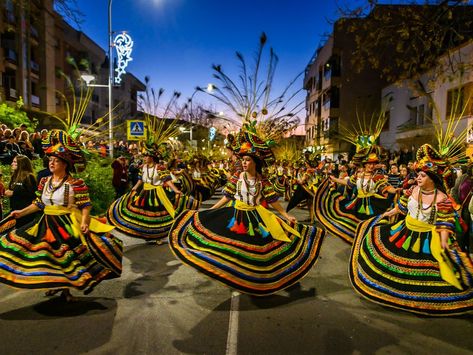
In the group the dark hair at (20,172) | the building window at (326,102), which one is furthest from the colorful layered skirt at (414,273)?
the building window at (326,102)

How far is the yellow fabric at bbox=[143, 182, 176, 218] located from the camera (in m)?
7.12

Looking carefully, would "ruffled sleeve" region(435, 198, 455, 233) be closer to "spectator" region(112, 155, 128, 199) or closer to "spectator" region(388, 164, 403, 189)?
"spectator" region(388, 164, 403, 189)

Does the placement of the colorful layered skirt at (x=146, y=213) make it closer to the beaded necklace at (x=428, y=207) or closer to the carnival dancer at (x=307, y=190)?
the carnival dancer at (x=307, y=190)

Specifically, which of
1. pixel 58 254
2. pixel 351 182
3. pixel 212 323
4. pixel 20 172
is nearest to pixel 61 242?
pixel 58 254

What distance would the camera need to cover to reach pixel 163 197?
724cm

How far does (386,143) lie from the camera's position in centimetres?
2770

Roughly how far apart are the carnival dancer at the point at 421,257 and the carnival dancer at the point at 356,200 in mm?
1824

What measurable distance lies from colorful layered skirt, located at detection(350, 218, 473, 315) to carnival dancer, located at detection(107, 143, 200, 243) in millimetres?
3637

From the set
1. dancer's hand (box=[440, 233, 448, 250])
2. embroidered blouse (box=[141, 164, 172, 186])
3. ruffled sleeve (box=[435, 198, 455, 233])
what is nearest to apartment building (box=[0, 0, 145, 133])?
embroidered blouse (box=[141, 164, 172, 186])

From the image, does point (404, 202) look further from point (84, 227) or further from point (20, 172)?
point (20, 172)

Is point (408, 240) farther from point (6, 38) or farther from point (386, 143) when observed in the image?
point (6, 38)

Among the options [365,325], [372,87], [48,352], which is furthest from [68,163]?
[372,87]

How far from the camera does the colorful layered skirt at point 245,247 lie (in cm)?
410

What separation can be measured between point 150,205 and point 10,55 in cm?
2529
